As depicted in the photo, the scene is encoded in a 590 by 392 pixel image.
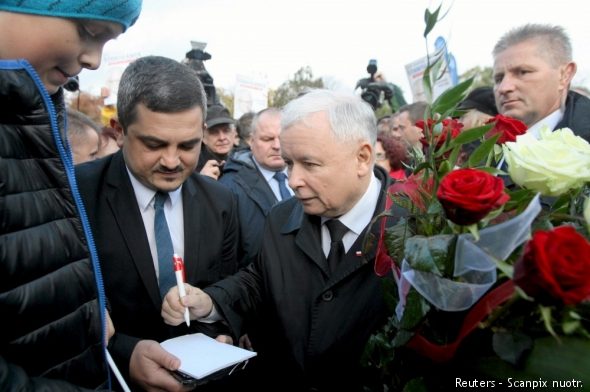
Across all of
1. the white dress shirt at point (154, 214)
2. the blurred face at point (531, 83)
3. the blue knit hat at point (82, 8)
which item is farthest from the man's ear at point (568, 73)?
the blue knit hat at point (82, 8)

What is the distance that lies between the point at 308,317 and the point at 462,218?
1232 millimetres

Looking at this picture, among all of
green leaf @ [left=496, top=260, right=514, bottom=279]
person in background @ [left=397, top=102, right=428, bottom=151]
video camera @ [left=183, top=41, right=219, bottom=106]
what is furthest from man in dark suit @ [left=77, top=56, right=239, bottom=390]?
video camera @ [left=183, top=41, right=219, bottom=106]

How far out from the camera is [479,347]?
1.14 metres

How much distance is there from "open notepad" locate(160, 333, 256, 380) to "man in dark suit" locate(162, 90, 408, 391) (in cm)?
12

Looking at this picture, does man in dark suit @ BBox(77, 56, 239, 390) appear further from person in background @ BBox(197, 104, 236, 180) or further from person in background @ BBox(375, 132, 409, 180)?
person in background @ BBox(197, 104, 236, 180)

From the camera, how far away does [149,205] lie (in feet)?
7.47

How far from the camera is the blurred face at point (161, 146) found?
214cm

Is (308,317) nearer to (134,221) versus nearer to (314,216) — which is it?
(314,216)

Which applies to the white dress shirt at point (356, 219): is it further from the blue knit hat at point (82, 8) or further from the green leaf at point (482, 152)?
the blue knit hat at point (82, 8)

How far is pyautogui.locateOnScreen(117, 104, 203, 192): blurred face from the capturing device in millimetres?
2145

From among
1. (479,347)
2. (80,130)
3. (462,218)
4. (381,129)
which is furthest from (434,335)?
(381,129)

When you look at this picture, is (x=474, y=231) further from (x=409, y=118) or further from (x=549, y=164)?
(x=409, y=118)

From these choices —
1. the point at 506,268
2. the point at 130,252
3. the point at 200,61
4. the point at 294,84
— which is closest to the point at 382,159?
the point at 200,61

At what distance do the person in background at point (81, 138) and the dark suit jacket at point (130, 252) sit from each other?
1622mm
